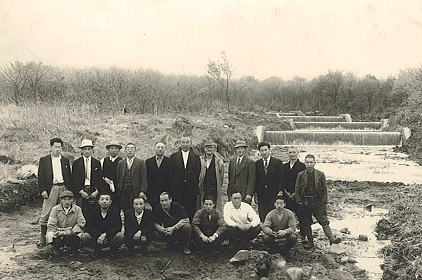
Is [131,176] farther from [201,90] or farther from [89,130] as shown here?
[201,90]

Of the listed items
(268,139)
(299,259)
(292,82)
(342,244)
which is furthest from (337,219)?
(292,82)

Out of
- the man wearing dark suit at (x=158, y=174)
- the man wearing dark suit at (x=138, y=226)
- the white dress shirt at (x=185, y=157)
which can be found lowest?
the man wearing dark suit at (x=138, y=226)

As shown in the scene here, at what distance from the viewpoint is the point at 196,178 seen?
7.15 metres

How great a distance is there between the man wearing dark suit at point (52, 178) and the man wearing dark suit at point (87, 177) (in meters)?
0.12

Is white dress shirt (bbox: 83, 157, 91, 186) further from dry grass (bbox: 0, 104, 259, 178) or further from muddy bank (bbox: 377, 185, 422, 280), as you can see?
muddy bank (bbox: 377, 185, 422, 280)

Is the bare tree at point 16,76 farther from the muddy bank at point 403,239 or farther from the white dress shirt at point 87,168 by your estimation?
the muddy bank at point 403,239

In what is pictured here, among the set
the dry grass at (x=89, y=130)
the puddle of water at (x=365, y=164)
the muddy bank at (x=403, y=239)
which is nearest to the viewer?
the muddy bank at (x=403, y=239)

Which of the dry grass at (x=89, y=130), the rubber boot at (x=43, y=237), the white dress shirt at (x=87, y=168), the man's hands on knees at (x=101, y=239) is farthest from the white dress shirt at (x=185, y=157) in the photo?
the dry grass at (x=89, y=130)

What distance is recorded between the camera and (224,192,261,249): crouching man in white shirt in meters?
6.62

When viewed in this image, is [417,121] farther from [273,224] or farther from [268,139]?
[273,224]

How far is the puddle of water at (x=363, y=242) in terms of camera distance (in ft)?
21.3

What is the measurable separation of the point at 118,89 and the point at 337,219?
16301 mm

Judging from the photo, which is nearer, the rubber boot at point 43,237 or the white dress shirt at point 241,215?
the white dress shirt at point 241,215

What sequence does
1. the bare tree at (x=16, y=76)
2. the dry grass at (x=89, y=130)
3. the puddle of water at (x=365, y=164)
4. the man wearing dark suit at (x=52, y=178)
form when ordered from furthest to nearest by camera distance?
the bare tree at (x=16, y=76), the puddle of water at (x=365, y=164), the dry grass at (x=89, y=130), the man wearing dark suit at (x=52, y=178)
